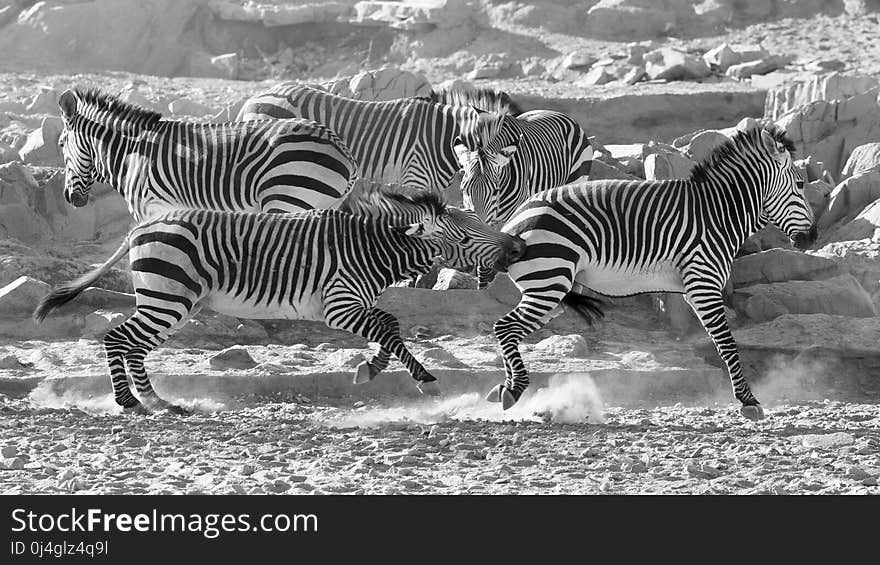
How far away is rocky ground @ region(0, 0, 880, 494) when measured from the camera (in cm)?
808

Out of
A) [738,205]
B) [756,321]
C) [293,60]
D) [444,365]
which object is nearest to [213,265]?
[444,365]

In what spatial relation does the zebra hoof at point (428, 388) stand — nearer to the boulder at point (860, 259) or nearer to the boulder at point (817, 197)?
the boulder at point (860, 259)

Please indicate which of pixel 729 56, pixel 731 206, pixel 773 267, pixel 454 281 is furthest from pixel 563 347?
pixel 729 56

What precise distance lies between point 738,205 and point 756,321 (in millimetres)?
2058

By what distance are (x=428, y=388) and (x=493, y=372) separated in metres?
0.90

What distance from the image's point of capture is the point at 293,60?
27250 mm

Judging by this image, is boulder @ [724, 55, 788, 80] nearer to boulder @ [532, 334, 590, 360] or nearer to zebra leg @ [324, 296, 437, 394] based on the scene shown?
boulder @ [532, 334, 590, 360]

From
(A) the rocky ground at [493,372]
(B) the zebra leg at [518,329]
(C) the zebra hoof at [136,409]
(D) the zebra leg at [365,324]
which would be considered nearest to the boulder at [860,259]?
(A) the rocky ground at [493,372]

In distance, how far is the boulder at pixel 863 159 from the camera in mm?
15930

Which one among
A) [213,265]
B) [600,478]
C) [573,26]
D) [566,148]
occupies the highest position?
[573,26]

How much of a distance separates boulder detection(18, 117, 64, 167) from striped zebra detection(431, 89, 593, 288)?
186 inches

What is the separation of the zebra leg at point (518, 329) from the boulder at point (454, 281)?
2.69 m

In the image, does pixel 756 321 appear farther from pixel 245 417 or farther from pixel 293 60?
pixel 293 60

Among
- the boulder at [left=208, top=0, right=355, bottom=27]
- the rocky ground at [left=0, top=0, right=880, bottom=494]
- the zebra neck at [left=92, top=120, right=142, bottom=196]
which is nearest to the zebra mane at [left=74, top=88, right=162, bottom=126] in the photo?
the zebra neck at [left=92, top=120, right=142, bottom=196]
